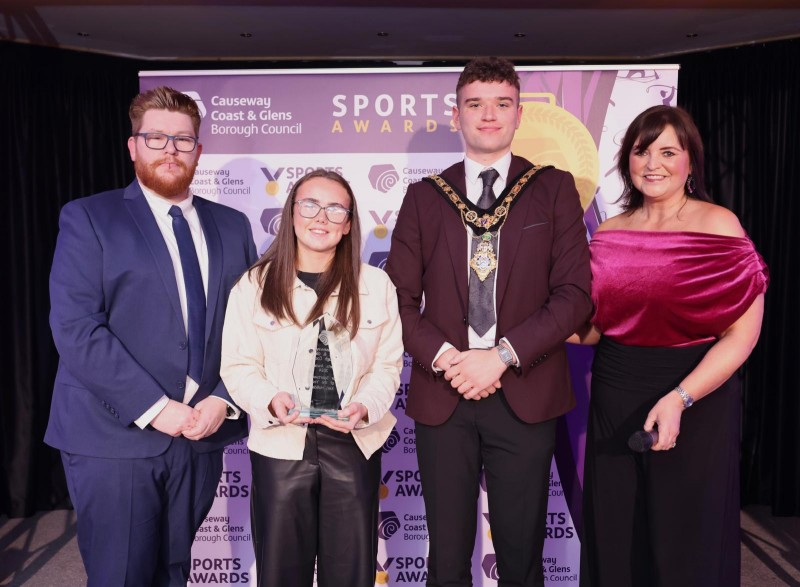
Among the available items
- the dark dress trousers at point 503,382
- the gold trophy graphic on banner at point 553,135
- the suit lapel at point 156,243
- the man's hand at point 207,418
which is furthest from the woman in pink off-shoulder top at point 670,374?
the suit lapel at point 156,243

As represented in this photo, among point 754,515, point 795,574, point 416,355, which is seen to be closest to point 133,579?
point 416,355

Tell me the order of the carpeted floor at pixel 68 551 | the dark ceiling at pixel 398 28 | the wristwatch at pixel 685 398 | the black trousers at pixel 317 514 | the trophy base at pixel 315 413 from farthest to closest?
1. the dark ceiling at pixel 398 28
2. the carpeted floor at pixel 68 551
3. the wristwatch at pixel 685 398
4. the black trousers at pixel 317 514
5. the trophy base at pixel 315 413

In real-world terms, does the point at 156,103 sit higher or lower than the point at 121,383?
higher

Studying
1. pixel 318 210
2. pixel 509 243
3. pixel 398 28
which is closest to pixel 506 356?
pixel 509 243

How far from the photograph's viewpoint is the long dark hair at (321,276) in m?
2.07

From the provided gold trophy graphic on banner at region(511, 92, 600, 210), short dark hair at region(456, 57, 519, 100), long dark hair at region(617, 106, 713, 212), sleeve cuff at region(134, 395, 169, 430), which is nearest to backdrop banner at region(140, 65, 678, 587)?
gold trophy graphic on banner at region(511, 92, 600, 210)

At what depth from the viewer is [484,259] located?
2230 millimetres

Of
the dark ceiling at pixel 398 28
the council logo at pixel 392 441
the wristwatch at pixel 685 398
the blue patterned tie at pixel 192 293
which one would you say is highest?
the dark ceiling at pixel 398 28

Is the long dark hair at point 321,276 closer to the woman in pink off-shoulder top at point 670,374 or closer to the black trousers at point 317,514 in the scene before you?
the black trousers at point 317,514

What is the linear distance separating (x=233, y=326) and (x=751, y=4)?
153 inches

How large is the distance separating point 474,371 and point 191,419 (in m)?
0.89

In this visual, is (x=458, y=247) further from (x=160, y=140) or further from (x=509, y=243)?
(x=160, y=140)

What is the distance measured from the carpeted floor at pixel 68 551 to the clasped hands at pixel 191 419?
2.17 metres

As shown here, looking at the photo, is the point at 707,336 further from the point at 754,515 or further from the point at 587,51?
the point at 587,51
